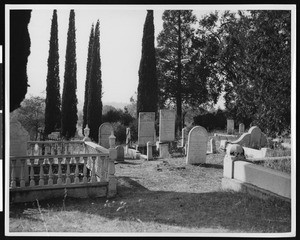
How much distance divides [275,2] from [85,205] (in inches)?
201

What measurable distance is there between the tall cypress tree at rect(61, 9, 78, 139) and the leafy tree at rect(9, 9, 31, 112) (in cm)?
1519

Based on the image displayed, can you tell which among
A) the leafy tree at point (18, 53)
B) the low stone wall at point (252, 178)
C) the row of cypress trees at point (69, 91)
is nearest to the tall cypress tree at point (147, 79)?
the row of cypress trees at point (69, 91)

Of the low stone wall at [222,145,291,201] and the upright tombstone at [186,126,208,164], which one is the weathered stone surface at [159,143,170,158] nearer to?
the upright tombstone at [186,126,208,164]

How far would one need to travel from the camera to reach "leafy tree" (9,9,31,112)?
17.9 ft

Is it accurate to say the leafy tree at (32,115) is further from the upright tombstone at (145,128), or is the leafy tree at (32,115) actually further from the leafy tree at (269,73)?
the leafy tree at (269,73)

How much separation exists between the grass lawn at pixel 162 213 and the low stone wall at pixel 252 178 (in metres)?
0.21

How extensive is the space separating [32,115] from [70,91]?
3113mm

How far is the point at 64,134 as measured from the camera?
21.1m

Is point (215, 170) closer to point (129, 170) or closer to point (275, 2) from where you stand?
point (129, 170)

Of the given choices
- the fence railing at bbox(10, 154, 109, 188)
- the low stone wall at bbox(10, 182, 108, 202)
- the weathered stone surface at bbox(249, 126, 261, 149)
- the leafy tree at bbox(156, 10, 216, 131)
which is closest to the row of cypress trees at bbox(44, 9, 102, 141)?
the leafy tree at bbox(156, 10, 216, 131)

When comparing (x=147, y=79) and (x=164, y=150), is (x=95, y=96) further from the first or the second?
(x=164, y=150)

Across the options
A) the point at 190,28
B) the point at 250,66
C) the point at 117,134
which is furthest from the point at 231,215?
the point at 190,28

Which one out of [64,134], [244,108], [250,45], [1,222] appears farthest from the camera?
[64,134]

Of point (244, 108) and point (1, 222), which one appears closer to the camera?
point (1, 222)
